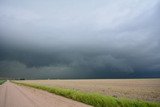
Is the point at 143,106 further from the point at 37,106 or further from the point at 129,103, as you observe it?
the point at 37,106

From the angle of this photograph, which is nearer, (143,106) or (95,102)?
(143,106)

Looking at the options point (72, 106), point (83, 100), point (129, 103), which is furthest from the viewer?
point (83, 100)

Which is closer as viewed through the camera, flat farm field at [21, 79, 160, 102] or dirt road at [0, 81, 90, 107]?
dirt road at [0, 81, 90, 107]

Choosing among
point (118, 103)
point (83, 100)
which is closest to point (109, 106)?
point (118, 103)

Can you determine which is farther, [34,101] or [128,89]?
[128,89]

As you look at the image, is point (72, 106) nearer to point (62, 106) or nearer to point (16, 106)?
point (62, 106)

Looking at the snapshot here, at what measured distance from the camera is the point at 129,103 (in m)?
20.7

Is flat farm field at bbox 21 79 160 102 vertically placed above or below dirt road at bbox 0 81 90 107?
above

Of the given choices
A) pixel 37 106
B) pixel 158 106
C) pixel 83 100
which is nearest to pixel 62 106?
pixel 37 106

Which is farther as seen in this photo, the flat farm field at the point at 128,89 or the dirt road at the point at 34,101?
the flat farm field at the point at 128,89

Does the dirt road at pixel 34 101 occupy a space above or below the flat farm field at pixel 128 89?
below

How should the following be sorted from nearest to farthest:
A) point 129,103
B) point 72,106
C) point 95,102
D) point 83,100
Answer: point 129,103
point 72,106
point 95,102
point 83,100

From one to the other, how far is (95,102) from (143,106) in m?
6.53

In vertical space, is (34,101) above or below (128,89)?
below
